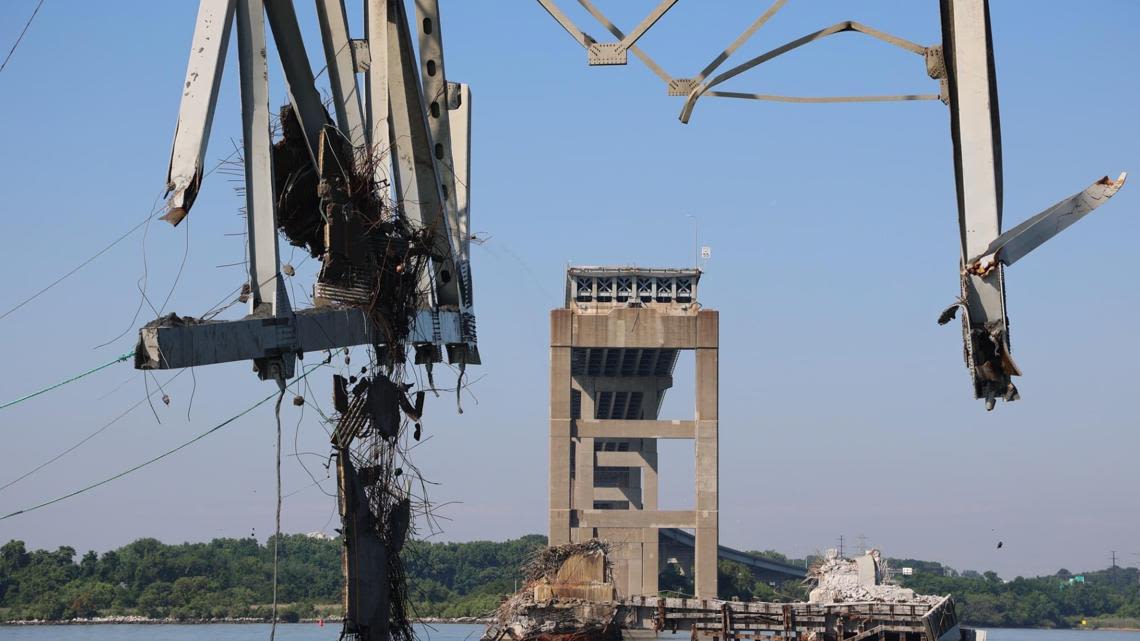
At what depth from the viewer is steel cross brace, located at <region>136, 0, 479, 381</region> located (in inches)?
479

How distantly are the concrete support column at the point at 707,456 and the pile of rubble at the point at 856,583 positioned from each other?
7274 mm

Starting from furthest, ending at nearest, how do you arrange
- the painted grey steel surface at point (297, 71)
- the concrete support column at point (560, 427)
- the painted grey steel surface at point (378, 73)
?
1. the concrete support column at point (560, 427)
2. the painted grey steel surface at point (378, 73)
3. the painted grey steel surface at point (297, 71)

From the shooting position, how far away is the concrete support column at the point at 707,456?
86688 mm

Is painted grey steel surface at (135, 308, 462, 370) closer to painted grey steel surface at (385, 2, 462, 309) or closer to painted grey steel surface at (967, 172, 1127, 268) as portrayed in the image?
painted grey steel surface at (385, 2, 462, 309)

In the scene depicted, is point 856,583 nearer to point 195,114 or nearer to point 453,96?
point 453,96

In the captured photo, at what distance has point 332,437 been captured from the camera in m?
14.5

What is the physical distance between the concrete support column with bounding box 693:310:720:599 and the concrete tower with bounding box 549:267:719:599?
6cm

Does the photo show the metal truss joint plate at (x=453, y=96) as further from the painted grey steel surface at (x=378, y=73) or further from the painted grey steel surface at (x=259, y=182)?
the painted grey steel surface at (x=259, y=182)

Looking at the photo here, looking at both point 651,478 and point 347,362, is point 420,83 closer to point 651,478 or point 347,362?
point 347,362

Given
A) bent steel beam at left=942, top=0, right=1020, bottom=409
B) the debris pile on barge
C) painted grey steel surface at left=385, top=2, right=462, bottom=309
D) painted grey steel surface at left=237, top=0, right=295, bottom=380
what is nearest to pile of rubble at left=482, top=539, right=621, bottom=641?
the debris pile on barge

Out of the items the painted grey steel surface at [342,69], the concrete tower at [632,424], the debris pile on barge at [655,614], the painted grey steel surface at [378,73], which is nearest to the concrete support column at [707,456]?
the concrete tower at [632,424]

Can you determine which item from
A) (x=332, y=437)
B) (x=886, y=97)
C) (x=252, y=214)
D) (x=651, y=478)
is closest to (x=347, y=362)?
(x=332, y=437)

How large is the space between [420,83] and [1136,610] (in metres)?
198

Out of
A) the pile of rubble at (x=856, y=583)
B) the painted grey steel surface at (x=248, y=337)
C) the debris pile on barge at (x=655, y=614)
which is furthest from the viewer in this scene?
the pile of rubble at (x=856, y=583)
